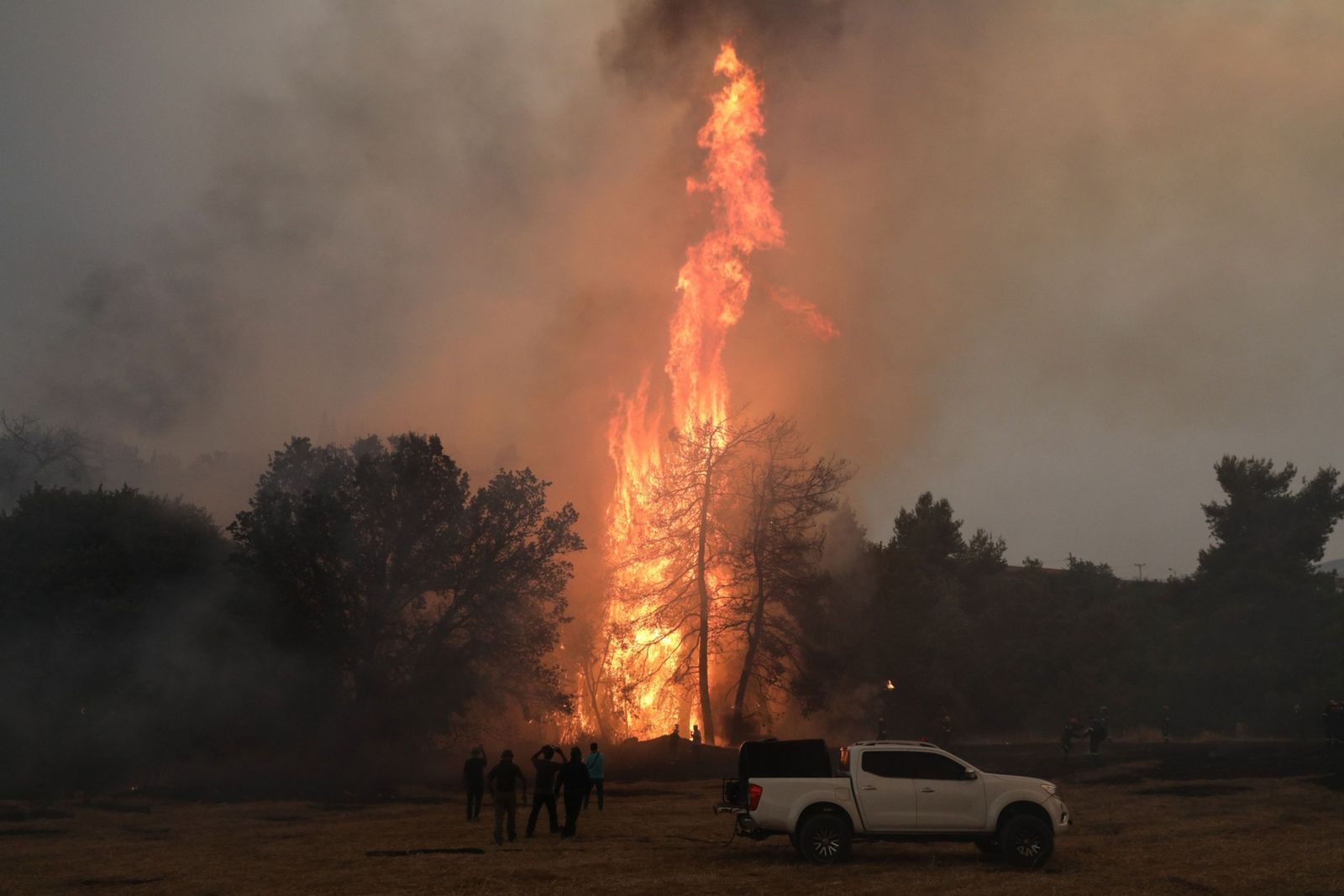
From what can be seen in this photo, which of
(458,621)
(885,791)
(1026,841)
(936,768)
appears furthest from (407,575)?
(1026,841)

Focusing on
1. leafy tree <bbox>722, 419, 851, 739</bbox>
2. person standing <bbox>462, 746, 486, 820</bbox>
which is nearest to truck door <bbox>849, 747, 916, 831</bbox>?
person standing <bbox>462, 746, 486, 820</bbox>

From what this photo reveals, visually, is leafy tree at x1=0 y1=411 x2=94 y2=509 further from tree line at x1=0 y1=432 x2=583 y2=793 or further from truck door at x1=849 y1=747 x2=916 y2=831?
truck door at x1=849 y1=747 x2=916 y2=831

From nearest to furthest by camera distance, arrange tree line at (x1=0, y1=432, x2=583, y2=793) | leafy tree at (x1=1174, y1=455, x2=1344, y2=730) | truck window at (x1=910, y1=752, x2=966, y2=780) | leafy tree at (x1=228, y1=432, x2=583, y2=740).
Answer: truck window at (x1=910, y1=752, x2=966, y2=780) → tree line at (x1=0, y1=432, x2=583, y2=793) → leafy tree at (x1=228, y1=432, x2=583, y2=740) → leafy tree at (x1=1174, y1=455, x2=1344, y2=730)

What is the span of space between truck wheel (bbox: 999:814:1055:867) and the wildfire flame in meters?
34.1

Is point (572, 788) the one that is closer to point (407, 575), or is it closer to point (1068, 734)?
point (407, 575)

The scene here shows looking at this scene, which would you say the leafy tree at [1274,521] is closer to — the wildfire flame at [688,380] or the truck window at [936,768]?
the wildfire flame at [688,380]

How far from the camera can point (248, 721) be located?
39.2m

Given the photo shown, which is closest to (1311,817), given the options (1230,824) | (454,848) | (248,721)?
(1230,824)

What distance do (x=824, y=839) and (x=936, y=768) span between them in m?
2.20

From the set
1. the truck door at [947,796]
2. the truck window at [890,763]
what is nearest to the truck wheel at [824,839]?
the truck window at [890,763]

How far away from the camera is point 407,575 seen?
4081 centimetres

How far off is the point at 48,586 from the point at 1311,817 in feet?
129

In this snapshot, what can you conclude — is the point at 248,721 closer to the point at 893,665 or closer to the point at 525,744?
the point at 525,744

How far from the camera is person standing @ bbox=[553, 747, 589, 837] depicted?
22.2 meters
